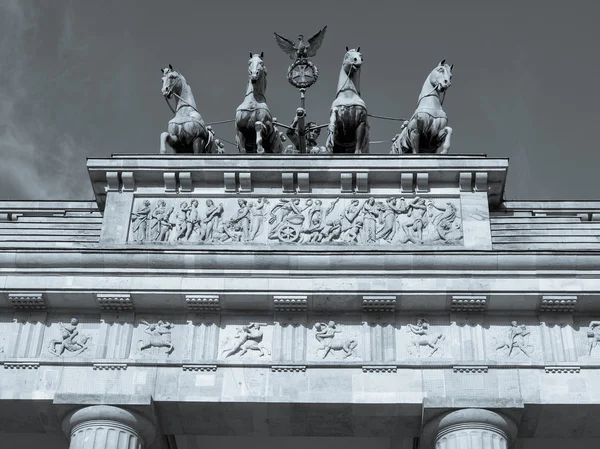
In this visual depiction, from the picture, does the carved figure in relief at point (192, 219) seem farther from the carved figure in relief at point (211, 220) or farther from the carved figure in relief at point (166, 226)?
the carved figure in relief at point (166, 226)

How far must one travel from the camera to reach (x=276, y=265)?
25.2 m

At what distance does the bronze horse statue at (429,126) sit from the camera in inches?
1128

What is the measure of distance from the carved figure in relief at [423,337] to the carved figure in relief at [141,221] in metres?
5.82

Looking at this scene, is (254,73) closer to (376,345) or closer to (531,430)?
(376,345)

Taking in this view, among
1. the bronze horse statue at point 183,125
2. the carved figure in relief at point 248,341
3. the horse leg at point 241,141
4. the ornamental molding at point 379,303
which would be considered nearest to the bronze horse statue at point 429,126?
the horse leg at point 241,141

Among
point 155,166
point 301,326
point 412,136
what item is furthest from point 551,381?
point 155,166

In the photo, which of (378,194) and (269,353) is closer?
(269,353)

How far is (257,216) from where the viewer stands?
2683cm

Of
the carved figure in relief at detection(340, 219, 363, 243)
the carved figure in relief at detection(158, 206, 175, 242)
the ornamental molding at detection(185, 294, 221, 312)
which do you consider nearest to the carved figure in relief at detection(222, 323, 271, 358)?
the ornamental molding at detection(185, 294, 221, 312)

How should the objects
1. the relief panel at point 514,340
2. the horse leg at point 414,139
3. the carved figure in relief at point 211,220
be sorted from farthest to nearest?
the horse leg at point 414,139
the carved figure in relief at point 211,220
the relief panel at point 514,340

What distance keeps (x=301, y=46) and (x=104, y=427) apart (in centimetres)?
1305

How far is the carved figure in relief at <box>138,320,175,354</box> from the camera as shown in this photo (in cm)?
A: 2502

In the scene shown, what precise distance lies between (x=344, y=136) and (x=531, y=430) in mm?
8144

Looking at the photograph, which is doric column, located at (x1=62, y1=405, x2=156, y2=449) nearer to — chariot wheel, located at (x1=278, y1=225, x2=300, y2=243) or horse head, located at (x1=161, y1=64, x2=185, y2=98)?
chariot wheel, located at (x1=278, y1=225, x2=300, y2=243)
